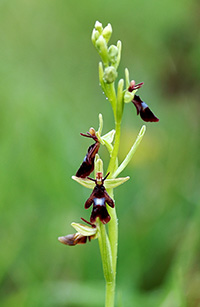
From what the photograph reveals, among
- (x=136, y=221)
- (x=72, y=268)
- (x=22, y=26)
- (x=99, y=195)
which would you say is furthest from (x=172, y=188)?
(x=22, y=26)

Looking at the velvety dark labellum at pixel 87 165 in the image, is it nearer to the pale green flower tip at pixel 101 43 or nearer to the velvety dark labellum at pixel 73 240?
the velvety dark labellum at pixel 73 240

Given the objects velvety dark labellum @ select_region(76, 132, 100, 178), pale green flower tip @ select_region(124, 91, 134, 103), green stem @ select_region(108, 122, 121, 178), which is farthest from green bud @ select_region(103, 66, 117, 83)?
velvety dark labellum @ select_region(76, 132, 100, 178)

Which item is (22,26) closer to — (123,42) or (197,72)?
(123,42)

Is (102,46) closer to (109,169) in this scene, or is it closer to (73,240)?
(109,169)

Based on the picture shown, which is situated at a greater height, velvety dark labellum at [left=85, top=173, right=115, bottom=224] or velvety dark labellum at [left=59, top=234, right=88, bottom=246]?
velvety dark labellum at [left=85, top=173, right=115, bottom=224]

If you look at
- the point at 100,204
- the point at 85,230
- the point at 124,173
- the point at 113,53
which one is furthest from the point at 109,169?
the point at 124,173

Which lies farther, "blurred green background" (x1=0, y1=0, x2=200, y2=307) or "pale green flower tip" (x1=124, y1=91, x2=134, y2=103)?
"blurred green background" (x1=0, y1=0, x2=200, y2=307)

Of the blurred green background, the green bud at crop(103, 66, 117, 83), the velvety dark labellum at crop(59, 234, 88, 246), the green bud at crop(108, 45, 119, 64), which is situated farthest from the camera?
the blurred green background

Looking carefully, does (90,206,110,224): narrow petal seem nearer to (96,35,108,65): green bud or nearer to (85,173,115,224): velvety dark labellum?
(85,173,115,224): velvety dark labellum

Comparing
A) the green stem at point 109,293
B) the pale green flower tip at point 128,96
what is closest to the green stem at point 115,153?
the pale green flower tip at point 128,96
